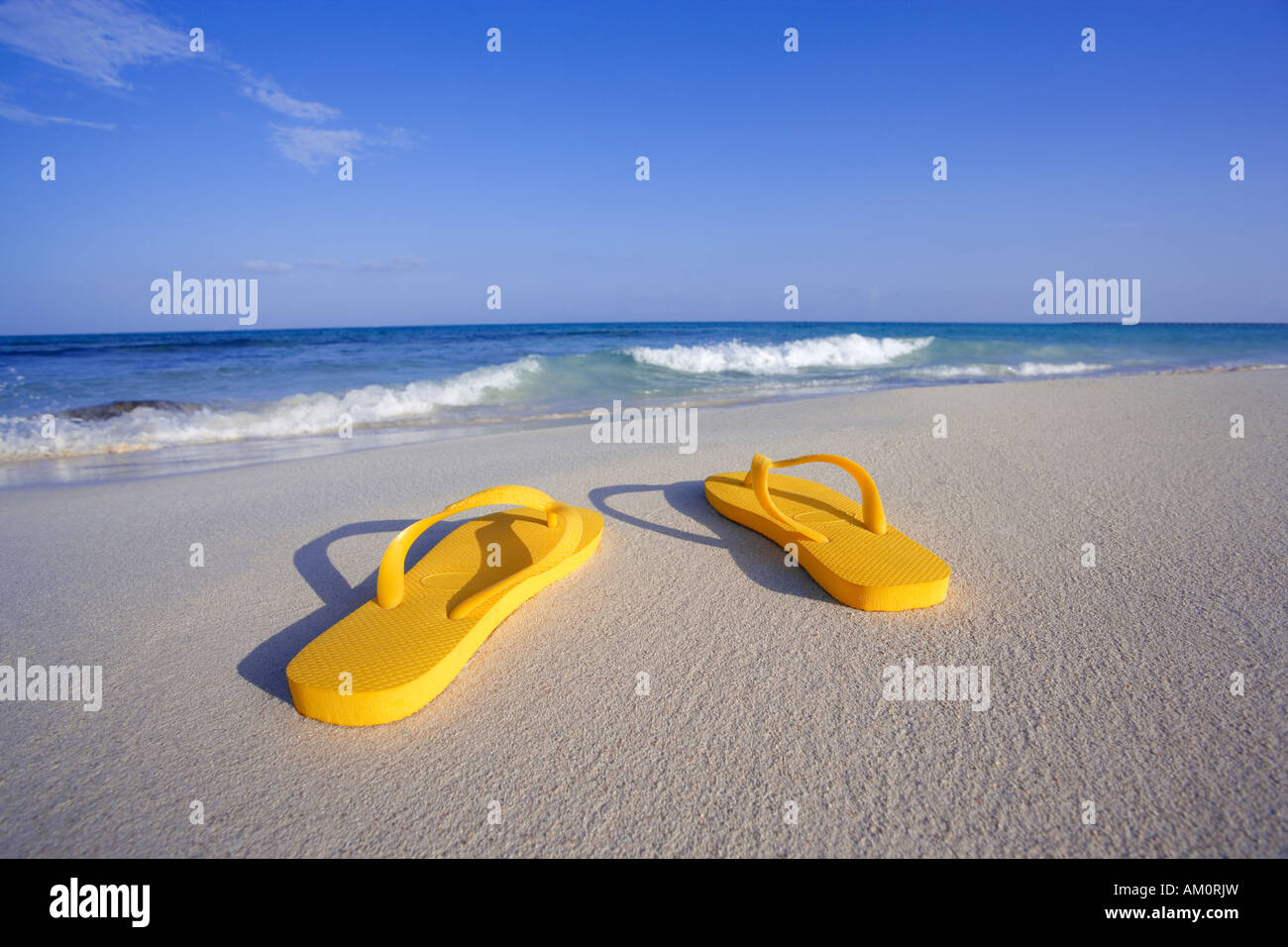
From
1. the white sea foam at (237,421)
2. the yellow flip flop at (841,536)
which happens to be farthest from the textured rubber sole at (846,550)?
the white sea foam at (237,421)

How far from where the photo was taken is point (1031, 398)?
21.4ft

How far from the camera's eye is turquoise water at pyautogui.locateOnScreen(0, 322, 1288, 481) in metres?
7.65

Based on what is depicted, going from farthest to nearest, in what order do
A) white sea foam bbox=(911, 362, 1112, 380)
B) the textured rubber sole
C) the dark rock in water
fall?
1. white sea foam bbox=(911, 362, 1112, 380)
2. the dark rock in water
3. the textured rubber sole

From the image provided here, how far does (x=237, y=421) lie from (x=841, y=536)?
9016 mm

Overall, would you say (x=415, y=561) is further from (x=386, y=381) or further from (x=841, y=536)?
(x=386, y=381)

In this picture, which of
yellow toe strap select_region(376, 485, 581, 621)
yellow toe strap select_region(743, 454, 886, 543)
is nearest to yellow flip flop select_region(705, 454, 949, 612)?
yellow toe strap select_region(743, 454, 886, 543)

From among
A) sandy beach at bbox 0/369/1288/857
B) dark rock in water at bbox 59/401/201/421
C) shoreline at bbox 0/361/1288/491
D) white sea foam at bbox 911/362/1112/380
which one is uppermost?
white sea foam at bbox 911/362/1112/380

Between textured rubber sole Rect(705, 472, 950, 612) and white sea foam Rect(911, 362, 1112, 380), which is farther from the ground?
white sea foam Rect(911, 362, 1112, 380)

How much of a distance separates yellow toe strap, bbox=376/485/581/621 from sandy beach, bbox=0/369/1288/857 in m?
0.17

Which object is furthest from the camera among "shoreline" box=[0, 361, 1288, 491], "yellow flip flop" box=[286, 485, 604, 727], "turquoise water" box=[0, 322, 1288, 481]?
"turquoise water" box=[0, 322, 1288, 481]

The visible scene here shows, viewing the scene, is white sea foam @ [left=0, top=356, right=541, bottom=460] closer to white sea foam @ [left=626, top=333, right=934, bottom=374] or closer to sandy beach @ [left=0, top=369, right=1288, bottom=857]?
sandy beach @ [left=0, top=369, right=1288, bottom=857]
